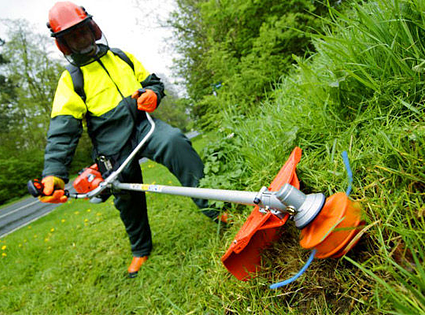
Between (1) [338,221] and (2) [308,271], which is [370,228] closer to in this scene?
(1) [338,221]

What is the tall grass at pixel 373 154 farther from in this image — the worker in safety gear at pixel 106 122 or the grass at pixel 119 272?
the worker in safety gear at pixel 106 122

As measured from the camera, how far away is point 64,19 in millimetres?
1914

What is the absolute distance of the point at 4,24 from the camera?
15992 millimetres

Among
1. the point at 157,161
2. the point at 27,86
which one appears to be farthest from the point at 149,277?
the point at 27,86

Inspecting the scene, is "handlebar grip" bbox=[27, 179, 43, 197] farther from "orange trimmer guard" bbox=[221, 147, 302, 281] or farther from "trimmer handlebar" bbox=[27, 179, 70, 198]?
"orange trimmer guard" bbox=[221, 147, 302, 281]

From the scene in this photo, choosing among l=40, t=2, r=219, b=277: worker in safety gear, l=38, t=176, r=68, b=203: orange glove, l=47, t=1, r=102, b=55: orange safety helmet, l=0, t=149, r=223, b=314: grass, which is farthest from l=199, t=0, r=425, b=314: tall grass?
l=47, t=1, r=102, b=55: orange safety helmet

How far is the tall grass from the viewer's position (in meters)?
0.78

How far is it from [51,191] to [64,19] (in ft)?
4.57

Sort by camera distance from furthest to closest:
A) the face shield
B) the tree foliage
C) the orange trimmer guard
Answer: the tree foliage < the face shield < the orange trimmer guard

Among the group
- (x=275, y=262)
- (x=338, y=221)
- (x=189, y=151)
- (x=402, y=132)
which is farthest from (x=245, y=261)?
(x=189, y=151)

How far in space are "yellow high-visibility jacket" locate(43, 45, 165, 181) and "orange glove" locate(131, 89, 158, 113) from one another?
0.53 ft

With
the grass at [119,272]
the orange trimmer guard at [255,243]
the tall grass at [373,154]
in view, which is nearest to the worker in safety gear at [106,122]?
the grass at [119,272]

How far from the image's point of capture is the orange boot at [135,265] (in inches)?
82.2

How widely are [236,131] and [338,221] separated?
1621 mm
